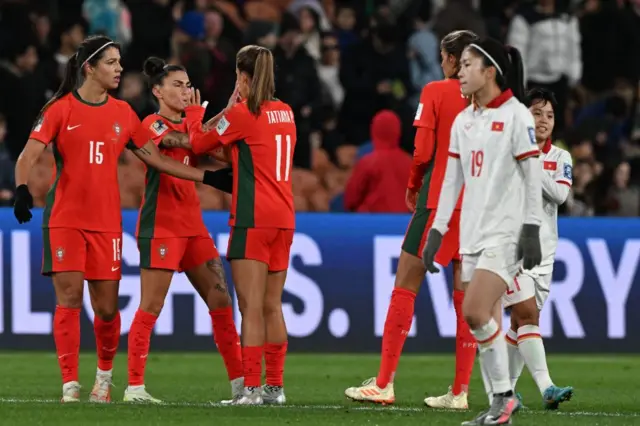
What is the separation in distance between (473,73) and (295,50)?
1077 cm

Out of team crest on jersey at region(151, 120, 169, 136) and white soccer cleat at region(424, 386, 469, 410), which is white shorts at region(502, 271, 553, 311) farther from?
team crest on jersey at region(151, 120, 169, 136)

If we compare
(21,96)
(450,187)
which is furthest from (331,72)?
(450,187)

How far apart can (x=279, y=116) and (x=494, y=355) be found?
89.0 inches

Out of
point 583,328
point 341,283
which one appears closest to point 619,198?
point 583,328

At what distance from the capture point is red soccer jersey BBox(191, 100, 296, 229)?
1009cm

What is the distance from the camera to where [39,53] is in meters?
19.5

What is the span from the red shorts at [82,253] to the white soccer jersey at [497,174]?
2606 millimetres

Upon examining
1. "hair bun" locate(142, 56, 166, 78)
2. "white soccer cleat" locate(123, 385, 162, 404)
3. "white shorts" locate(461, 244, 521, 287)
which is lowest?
"white soccer cleat" locate(123, 385, 162, 404)

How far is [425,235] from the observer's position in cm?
1034

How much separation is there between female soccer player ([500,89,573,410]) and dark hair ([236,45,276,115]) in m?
1.83

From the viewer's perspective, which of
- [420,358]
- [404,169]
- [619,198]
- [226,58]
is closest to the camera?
[420,358]

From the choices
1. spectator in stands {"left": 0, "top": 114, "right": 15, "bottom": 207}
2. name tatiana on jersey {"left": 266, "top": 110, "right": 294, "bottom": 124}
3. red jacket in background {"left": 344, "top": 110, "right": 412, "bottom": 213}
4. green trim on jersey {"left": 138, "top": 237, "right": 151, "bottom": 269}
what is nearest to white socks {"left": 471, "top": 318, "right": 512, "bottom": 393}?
name tatiana on jersey {"left": 266, "top": 110, "right": 294, "bottom": 124}

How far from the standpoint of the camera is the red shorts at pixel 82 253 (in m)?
10.3

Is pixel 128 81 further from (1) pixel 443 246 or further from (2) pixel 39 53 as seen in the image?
(1) pixel 443 246
